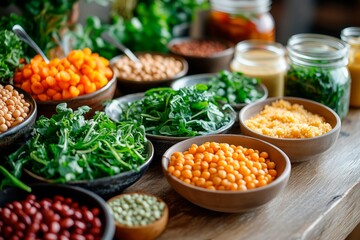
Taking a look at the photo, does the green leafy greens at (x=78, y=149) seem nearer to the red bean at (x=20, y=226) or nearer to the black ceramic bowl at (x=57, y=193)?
the black ceramic bowl at (x=57, y=193)

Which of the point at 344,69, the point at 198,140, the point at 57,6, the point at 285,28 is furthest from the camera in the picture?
the point at 285,28

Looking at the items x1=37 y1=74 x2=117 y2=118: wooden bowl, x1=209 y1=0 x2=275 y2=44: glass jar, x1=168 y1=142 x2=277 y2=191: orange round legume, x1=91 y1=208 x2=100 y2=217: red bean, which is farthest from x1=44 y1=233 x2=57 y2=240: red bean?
x1=209 y1=0 x2=275 y2=44: glass jar

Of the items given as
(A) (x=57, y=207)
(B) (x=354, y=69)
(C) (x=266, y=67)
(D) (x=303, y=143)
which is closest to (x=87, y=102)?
(A) (x=57, y=207)

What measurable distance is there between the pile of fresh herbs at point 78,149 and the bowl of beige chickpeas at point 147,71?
0.58 m

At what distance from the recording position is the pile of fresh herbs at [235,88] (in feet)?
7.39

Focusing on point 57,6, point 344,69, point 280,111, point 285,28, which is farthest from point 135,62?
point 285,28

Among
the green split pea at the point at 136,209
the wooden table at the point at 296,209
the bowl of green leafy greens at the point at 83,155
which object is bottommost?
the wooden table at the point at 296,209

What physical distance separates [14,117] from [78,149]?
280mm

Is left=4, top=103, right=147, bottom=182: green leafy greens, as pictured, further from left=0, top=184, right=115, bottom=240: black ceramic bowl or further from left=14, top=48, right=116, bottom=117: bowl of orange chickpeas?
left=14, top=48, right=116, bottom=117: bowl of orange chickpeas

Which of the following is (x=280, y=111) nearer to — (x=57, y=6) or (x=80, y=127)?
(x=80, y=127)

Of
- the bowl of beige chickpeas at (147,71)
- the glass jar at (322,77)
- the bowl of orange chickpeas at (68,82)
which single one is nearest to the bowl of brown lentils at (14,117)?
the bowl of orange chickpeas at (68,82)

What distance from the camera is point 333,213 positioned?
1.74 metres

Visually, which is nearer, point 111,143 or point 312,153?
point 111,143

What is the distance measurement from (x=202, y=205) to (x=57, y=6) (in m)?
1.35
